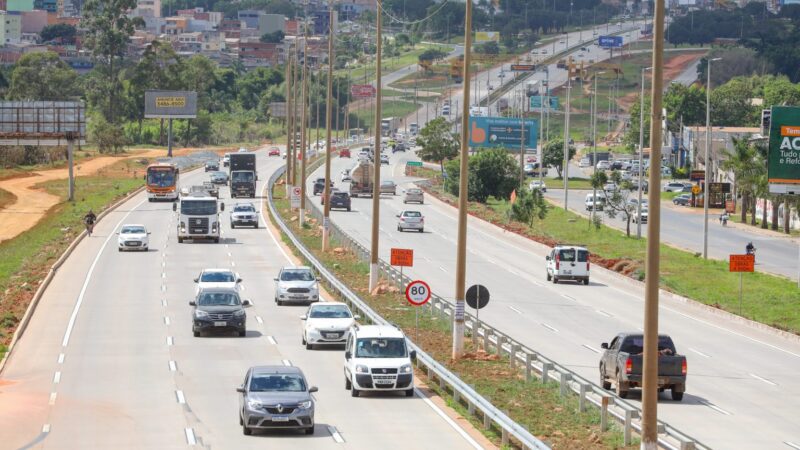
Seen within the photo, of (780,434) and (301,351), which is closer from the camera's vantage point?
(780,434)

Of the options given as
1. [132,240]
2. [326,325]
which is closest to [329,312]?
[326,325]

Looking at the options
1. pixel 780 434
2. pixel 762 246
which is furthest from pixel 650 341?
pixel 762 246

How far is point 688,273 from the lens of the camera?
72.8 m

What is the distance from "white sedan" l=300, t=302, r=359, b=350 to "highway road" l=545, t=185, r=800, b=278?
38.7 m

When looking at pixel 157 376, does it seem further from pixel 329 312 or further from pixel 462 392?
pixel 462 392

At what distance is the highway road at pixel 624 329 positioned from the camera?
3130cm

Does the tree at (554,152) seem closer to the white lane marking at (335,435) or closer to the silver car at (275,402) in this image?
the white lane marking at (335,435)

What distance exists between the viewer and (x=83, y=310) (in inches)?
1992

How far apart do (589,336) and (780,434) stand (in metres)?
17.7

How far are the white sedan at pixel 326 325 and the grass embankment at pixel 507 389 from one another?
6.61ft

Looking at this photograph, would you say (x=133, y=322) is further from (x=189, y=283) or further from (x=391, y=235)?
(x=391, y=235)

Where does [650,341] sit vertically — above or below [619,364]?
above

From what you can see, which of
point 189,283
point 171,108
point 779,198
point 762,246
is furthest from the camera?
point 171,108

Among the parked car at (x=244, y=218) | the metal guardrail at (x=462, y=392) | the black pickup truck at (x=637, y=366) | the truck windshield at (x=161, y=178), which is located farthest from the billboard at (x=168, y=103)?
the black pickup truck at (x=637, y=366)
